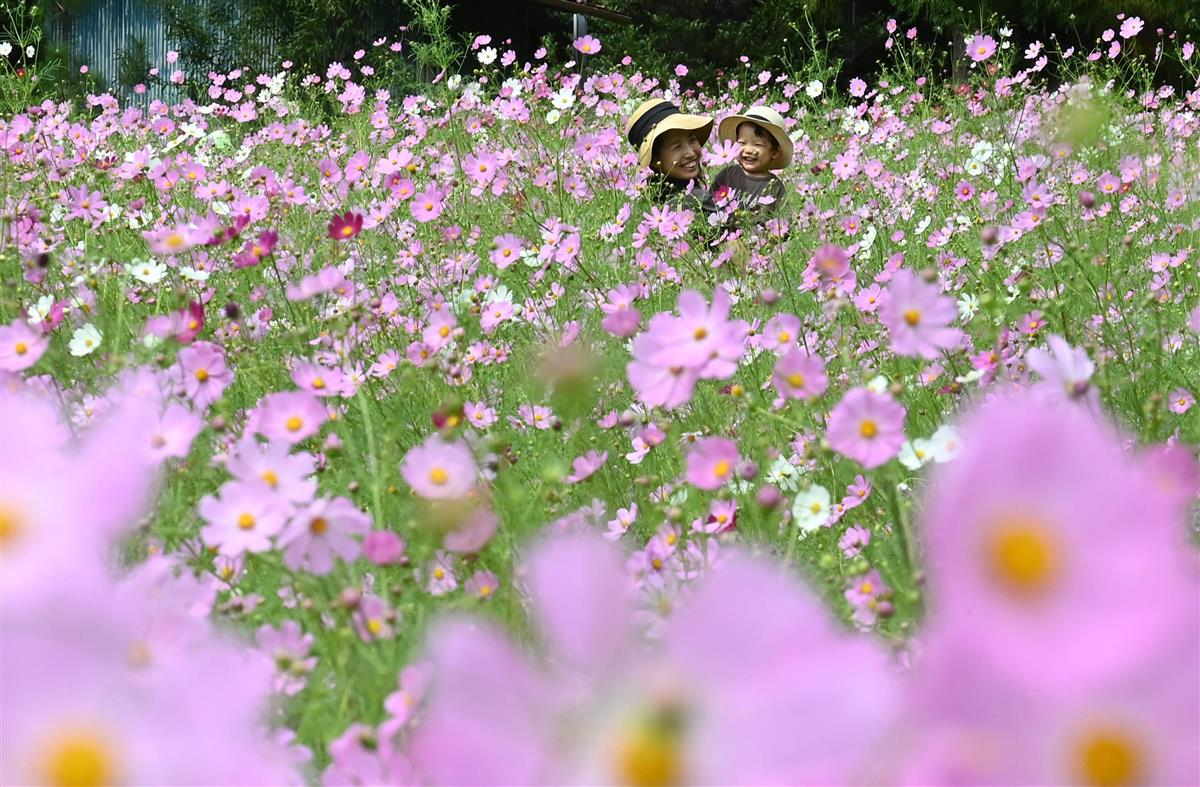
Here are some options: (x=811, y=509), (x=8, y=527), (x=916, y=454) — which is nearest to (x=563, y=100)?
(x=811, y=509)

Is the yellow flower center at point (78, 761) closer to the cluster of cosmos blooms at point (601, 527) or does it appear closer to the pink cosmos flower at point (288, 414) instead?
the cluster of cosmos blooms at point (601, 527)

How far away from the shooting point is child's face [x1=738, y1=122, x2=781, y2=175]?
3.73 m

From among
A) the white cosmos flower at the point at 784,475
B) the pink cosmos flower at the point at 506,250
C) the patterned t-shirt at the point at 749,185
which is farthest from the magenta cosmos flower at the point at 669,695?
the patterned t-shirt at the point at 749,185

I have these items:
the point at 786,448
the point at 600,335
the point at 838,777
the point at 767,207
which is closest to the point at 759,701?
the point at 838,777

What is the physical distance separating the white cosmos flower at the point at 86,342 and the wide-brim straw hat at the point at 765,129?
2.52 m

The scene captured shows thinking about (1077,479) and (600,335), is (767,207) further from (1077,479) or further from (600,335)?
(1077,479)

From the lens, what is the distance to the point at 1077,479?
0.70 ft

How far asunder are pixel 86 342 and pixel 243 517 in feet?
3.74

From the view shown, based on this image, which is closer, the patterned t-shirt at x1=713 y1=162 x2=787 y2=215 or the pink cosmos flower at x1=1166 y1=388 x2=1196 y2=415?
the pink cosmos flower at x1=1166 y1=388 x2=1196 y2=415

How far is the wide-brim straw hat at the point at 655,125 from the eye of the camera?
11.9 ft

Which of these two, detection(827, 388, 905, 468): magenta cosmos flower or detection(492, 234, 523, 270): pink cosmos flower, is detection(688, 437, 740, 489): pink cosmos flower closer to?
detection(827, 388, 905, 468): magenta cosmos flower

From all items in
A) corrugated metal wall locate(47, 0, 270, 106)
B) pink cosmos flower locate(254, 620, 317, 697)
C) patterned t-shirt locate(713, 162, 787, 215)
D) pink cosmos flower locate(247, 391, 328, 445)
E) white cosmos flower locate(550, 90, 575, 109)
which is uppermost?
corrugated metal wall locate(47, 0, 270, 106)

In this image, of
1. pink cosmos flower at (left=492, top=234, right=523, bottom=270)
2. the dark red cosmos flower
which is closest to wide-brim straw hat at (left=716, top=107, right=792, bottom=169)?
pink cosmos flower at (left=492, top=234, right=523, bottom=270)

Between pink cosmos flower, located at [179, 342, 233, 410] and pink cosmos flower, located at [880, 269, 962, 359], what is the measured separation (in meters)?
0.78
